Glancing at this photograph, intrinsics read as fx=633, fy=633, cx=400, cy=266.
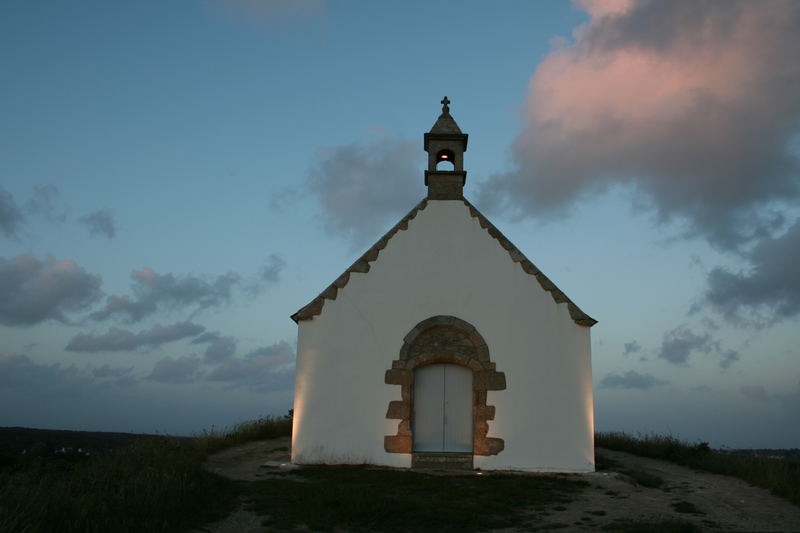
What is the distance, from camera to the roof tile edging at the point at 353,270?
13.9m

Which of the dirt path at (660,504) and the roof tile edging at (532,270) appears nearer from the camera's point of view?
the dirt path at (660,504)

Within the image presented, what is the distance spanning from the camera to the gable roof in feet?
44.8

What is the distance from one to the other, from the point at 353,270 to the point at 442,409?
3.61 m

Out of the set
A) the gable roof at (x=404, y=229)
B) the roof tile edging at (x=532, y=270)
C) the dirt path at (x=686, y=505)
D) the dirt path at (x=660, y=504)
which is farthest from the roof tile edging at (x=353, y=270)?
the dirt path at (x=686, y=505)

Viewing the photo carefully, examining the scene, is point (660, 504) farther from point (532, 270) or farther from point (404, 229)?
point (404, 229)

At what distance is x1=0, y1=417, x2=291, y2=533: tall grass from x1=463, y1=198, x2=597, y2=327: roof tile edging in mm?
7462

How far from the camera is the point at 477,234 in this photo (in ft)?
46.9

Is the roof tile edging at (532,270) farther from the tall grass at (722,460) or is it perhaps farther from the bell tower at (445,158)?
the tall grass at (722,460)

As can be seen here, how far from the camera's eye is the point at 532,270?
1392cm

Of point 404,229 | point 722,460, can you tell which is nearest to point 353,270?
point 404,229

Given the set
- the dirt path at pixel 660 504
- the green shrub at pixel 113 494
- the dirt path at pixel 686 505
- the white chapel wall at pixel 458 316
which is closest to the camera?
the green shrub at pixel 113 494

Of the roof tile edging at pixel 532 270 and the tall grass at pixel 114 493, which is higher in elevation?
the roof tile edging at pixel 532 270

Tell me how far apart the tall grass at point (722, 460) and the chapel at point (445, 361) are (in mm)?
3032

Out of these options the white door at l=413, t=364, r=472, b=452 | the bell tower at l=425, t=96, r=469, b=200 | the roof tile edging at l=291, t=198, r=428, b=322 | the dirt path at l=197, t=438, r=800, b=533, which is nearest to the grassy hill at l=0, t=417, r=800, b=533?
the dirt path at l=197, t=438, r=800, b=533
